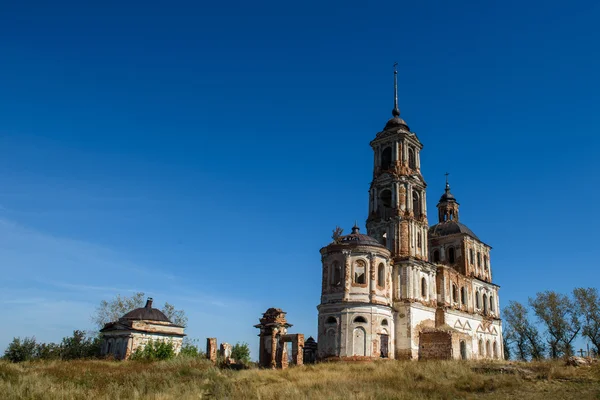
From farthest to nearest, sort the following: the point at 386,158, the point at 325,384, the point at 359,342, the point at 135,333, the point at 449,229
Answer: the point at 449,229
the point at 386,158
the point at 135,333
the point at 359,342
the point at 325,384

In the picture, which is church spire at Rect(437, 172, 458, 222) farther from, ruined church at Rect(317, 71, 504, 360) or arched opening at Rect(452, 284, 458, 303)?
arched opening at Rect(452, 284, 458, 303)

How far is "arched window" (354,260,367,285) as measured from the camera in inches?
1380

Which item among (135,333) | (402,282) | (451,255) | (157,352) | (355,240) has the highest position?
(451,255)

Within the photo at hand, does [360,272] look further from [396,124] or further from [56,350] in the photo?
[56,350]

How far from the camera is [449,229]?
4947 cm

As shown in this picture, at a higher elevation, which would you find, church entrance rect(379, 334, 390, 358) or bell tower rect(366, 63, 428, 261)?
bell tower rect(366, 63, 428, 261)

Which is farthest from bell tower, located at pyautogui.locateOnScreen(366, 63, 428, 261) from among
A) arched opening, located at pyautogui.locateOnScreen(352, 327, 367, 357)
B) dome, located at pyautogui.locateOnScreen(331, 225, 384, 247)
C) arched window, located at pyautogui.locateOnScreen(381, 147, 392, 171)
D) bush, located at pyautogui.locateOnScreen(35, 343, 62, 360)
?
Result: bush, located at pyautogui.locateOnScreen(35, 343, 62, 360)

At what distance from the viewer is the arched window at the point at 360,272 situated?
3506 cm

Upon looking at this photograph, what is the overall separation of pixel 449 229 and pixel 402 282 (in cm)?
1432

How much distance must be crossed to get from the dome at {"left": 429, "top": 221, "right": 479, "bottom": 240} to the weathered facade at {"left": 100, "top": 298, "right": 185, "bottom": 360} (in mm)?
26695

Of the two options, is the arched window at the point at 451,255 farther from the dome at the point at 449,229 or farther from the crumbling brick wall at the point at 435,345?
the crumbling brick wall at the point at 435,345

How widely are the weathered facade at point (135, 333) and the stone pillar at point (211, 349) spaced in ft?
32.8

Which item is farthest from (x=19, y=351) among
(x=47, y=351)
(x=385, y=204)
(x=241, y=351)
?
(x=385, y=204)

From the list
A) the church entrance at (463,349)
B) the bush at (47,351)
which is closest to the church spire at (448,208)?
the church entrance at (463,349)
